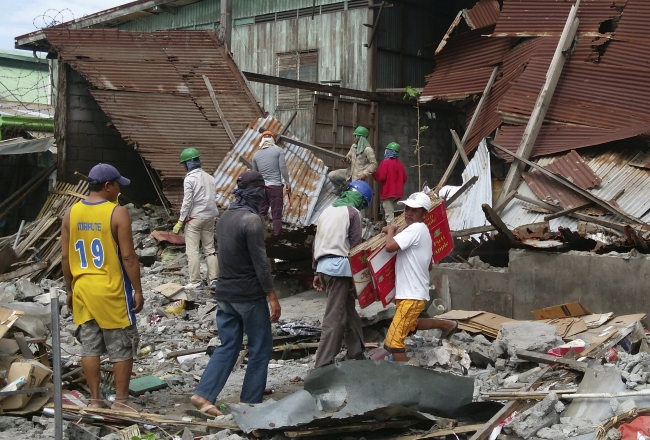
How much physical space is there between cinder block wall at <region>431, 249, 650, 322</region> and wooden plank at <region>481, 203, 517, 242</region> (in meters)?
0.19

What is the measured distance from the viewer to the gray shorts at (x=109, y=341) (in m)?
5.51

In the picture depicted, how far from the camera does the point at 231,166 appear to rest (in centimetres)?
1094

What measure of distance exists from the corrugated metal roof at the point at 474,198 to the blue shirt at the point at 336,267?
337 centimetres

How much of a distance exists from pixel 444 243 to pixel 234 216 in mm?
2565

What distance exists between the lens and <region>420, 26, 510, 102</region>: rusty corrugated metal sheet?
1206 cm

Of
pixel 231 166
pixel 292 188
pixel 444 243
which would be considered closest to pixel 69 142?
pixel 231 166

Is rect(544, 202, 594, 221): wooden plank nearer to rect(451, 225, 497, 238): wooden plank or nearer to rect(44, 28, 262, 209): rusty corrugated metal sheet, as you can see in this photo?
rect(451, 225, 497, 238): wooden plank

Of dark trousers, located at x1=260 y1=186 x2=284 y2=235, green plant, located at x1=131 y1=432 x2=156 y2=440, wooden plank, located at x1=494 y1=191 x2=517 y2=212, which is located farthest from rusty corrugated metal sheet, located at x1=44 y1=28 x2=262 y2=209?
green plant, located at x1=131 y1=432 x2=156 y2=440

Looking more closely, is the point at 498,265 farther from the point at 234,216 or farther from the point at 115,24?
the point at 115,24

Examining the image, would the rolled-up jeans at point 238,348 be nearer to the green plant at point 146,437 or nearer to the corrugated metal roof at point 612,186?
the green plant at point 146,437

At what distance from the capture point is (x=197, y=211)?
10.1m

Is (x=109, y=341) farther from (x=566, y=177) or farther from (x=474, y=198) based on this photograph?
(x=566, y=177)

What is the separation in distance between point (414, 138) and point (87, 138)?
22.5 feet

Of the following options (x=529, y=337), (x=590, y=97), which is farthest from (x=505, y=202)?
(x=529, y=337)
